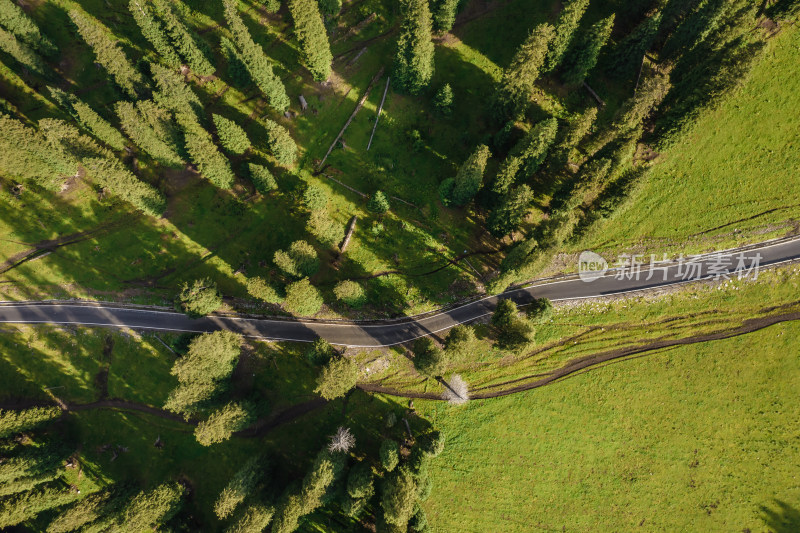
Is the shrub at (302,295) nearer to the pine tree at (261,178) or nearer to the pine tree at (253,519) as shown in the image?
the pine tree at (261,178)

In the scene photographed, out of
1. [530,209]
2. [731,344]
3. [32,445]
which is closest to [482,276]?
[530,209]

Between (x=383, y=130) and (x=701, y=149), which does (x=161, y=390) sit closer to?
(x=383, y=130)

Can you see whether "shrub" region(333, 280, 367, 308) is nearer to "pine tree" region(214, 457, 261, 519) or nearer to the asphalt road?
the asphalt road

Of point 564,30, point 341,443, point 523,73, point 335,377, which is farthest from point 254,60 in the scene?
point 341,443

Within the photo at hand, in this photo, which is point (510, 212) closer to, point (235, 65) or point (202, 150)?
point (202, 150)

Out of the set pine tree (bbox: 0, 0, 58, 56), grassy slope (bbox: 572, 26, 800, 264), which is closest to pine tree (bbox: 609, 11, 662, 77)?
grassy slope (bbox: 572, 26, 800, 264)

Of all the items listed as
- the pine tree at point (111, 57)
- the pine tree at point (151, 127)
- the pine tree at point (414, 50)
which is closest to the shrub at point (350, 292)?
the pine tree at point (414, 50)
